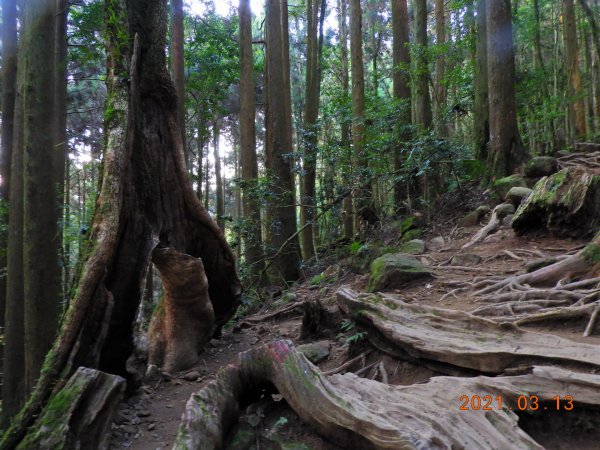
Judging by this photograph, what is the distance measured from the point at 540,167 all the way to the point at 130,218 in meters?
6.61

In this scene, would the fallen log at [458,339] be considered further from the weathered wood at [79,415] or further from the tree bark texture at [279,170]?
the tree bark texture at [279,170]

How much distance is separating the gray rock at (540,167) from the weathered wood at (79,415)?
7143 mm

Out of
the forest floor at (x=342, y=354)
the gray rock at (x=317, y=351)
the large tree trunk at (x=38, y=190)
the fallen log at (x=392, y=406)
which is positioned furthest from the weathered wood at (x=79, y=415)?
the large tree trunk at (x=38, y=190)

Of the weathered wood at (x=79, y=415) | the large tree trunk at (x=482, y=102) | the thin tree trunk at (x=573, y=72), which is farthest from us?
the thin tree trunk at (x=573, y=72)

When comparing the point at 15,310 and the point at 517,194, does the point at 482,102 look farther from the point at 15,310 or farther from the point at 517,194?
the point at 15,310

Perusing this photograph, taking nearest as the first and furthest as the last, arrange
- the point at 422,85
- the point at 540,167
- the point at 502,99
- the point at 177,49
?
the point at 540,167, the point at 502,99, the point at 422,85, the point at 177,49

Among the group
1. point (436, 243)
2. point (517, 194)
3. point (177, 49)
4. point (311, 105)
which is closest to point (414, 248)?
point (436, 243)

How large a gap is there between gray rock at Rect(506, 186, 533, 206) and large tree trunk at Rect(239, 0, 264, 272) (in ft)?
17.5

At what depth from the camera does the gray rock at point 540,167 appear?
24.9ft

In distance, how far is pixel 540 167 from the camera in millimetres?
7598

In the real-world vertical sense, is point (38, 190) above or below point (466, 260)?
above

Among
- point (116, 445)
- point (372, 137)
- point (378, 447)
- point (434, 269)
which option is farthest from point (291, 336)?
point (372, 137)

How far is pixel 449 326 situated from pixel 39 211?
5185 millimetres

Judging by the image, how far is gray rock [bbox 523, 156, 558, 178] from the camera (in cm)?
759
